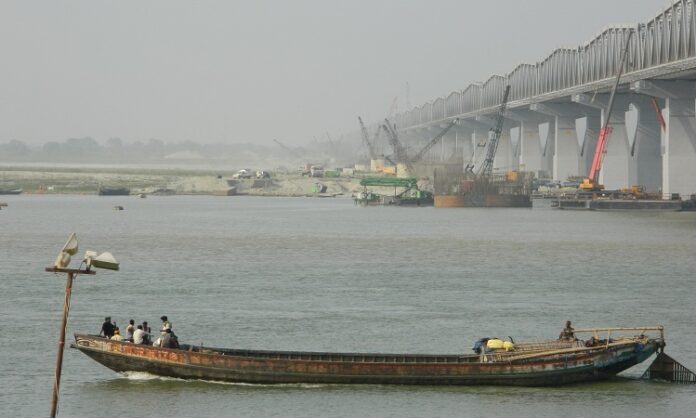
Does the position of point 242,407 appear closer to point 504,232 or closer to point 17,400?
point 17,400

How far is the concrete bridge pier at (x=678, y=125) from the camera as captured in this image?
15250 cm

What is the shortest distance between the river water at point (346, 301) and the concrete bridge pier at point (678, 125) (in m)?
17.9

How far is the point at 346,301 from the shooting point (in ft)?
217

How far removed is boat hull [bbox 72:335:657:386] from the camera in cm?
4275

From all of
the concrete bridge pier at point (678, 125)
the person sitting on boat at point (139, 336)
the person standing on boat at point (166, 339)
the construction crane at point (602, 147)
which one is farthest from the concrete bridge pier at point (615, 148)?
the person sitting on boat at point (139, 336)

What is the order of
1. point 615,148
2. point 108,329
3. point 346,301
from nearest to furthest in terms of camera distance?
point 108,329 → point 346,301 → point 615,148

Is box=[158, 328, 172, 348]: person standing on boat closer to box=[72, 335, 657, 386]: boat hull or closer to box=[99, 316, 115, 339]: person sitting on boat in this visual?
box=[72, 335, 657, 386]: boat hull

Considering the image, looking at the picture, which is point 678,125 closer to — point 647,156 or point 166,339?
point 647,156

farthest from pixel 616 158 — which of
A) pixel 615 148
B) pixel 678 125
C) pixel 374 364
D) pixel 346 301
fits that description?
pixel 374 364

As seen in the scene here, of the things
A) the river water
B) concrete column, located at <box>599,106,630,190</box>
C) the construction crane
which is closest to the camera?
the river water

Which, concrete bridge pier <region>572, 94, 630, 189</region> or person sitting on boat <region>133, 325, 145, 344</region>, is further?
concrete bridge pier <region>572, 94, 630, 189</region>

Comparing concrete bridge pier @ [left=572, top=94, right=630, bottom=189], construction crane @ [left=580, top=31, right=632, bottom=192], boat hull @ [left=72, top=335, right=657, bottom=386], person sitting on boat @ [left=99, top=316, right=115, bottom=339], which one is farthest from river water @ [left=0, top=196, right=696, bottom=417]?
concrete bridge pier @ [left=572, top=94, right=630, bottom=189]

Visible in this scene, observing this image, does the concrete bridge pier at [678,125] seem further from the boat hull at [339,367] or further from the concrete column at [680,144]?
the boat hull at [339,367]

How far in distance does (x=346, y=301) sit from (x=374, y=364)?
23.5m
